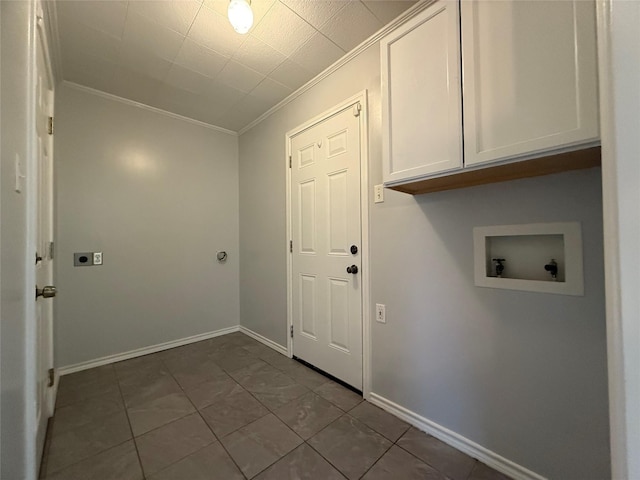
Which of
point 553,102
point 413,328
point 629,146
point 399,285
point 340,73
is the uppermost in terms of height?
point 340,73

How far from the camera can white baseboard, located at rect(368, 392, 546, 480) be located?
1.23 meters

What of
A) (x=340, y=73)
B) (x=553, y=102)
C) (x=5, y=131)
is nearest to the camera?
(x=5, y=131)

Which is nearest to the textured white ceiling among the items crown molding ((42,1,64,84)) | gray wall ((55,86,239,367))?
crown molding ((42,1,64,84))

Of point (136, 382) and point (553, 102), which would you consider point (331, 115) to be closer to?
point (553, 102)

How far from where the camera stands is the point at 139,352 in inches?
101

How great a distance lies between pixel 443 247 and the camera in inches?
57.9

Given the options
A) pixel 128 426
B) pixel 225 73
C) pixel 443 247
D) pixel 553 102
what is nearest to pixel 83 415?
pixel 128 426

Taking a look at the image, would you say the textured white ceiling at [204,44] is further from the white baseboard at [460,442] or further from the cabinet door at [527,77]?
the white baseboard at [460,442]

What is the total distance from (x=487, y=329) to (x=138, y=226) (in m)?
3.01

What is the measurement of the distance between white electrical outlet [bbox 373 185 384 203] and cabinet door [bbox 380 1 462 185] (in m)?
0.37

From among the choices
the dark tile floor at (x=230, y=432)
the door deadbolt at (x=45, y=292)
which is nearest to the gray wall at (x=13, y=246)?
the door deadbolt at (x=45, y=292)

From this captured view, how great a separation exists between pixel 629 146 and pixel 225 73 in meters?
2.49

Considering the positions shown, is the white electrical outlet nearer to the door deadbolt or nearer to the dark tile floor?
the dark tile floor

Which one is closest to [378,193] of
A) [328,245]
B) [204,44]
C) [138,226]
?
[328,245]
